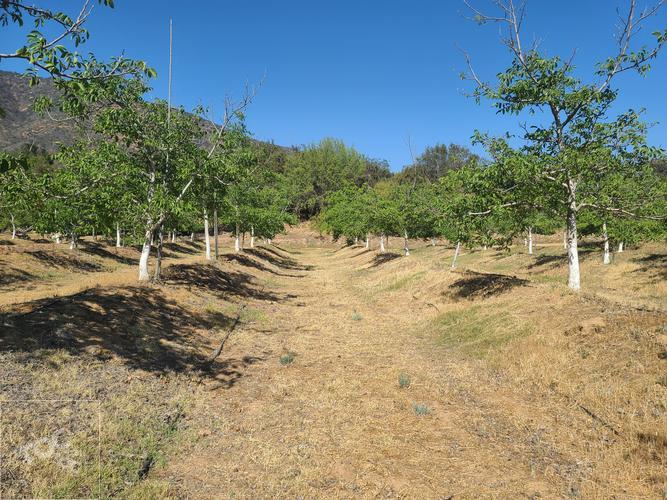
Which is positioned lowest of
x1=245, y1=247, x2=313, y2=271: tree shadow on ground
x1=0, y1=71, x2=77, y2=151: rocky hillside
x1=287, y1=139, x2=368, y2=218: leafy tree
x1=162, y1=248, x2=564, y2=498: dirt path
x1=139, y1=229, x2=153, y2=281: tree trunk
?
x1=162, y1=248, x2=564, y2=498: dirt path

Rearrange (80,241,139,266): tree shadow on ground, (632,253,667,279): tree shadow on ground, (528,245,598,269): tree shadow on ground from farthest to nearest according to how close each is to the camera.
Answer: (80,241,139,266): tree shadow on ground → (528,245,598,269): tree shadow on ground → (632,253,667,279): tree shadow on ground

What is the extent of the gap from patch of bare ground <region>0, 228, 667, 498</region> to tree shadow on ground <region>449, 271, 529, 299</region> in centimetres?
88

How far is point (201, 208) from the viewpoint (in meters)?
21.5

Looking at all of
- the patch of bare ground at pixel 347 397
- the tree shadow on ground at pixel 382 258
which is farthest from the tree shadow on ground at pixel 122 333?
the tree shadow on ground at pixel 382 258

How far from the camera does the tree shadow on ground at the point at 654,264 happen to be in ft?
92.1

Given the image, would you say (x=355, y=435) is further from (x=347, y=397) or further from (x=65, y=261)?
(x=65, y=261)

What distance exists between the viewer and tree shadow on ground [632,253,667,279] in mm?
28072

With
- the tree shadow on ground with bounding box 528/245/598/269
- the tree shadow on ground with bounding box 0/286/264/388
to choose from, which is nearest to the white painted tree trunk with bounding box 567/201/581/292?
the tree shadow on ground with bounding box 0/286/264/388

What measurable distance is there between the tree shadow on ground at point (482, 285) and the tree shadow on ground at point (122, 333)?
10.4 meters

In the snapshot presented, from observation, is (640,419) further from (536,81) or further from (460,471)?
(536,81)

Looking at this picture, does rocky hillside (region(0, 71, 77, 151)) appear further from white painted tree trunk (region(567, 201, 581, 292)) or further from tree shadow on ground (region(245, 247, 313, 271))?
white painted tree trunk (region(567, 201, 581, 292))

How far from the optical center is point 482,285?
1881 centimetres

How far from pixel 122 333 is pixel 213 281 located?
12.2 metres

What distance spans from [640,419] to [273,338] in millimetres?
10596
